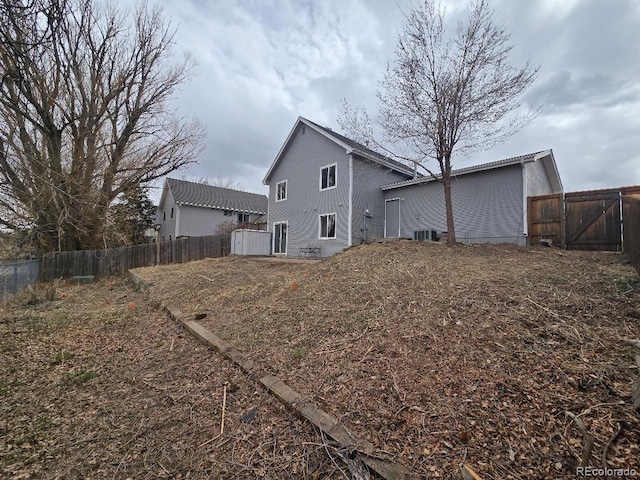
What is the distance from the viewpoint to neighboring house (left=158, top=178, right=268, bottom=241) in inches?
886

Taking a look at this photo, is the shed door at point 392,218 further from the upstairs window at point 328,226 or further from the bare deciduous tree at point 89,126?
the bare deciduous tree at point 89,126

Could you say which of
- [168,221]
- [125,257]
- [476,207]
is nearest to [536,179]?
[476,207]

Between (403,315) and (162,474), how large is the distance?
2935 mm

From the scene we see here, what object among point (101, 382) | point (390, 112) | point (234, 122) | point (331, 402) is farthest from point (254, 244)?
point (331, 402)

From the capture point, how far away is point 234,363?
3434mm

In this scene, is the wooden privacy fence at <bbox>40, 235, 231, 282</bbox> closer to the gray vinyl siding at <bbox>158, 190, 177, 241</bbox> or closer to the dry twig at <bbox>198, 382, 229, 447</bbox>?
the gray vinyl siding at <bbox>158, 190, 177, 241</bbox>

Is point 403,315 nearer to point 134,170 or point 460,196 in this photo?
point 460,196

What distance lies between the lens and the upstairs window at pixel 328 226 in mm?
13344

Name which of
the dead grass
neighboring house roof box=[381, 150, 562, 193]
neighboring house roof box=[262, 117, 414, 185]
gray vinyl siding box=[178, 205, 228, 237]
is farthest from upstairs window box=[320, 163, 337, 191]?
gray vinyl siding box=[178, 205, 228, 237]

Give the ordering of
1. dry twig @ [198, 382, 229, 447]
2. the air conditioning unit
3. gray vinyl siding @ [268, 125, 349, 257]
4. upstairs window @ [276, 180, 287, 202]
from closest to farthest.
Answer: dry twig @ [198, 382, 229, 447], the air conditioning unit, gray vinyl siding @ [268, 125, 349, 257], upstairs window @ [276, 180, 287, 202]

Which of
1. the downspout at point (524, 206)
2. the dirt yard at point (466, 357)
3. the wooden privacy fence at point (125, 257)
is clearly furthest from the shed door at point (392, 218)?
the wooden privacy fence at point (125, 257)

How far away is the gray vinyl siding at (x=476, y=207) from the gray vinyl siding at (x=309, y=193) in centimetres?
288

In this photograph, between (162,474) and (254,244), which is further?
(254,244)

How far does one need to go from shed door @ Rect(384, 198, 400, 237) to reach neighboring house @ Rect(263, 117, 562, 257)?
46 millimetres
